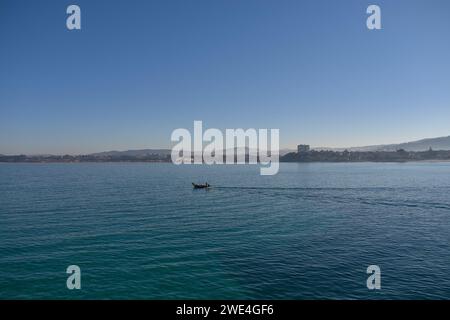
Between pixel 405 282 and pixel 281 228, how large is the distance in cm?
2525

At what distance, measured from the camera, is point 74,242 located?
45625 millimetres

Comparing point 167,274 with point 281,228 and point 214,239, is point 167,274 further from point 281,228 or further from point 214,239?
point 281,228

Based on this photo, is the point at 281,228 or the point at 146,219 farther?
the point at 146,219
